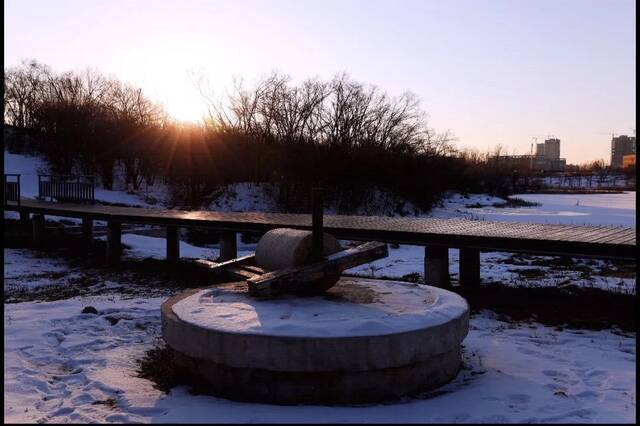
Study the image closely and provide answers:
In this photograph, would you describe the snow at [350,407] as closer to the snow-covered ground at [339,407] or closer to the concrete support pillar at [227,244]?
the snow-covered ground at [339,407]

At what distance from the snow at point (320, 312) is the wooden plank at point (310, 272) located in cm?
17

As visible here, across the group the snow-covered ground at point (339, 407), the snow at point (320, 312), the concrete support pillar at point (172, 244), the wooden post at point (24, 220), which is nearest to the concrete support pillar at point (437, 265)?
the snow-covered ground at point (339, 407)

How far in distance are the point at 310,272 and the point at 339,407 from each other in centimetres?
157

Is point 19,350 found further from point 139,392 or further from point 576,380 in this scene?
point 576,380

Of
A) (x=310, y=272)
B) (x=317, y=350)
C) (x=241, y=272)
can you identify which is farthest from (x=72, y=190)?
(x=317, y=350)

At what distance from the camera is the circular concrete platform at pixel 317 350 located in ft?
14.9

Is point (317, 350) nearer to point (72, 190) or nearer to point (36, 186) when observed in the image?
point (72, 190)

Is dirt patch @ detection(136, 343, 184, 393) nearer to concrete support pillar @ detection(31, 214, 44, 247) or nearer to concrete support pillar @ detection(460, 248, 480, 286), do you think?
concrete support pillar @ detection(460, 248, 480, 286)

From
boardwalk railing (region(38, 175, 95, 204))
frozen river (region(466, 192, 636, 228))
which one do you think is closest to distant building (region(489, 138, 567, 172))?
frozen river (region(466, 192, 636, 228))

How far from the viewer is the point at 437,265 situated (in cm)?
894

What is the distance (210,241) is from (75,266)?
6.25 metres

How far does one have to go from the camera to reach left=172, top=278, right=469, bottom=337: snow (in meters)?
4.72

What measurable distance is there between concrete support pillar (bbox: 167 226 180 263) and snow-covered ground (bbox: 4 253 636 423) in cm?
565

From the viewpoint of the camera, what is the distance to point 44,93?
154 feet
